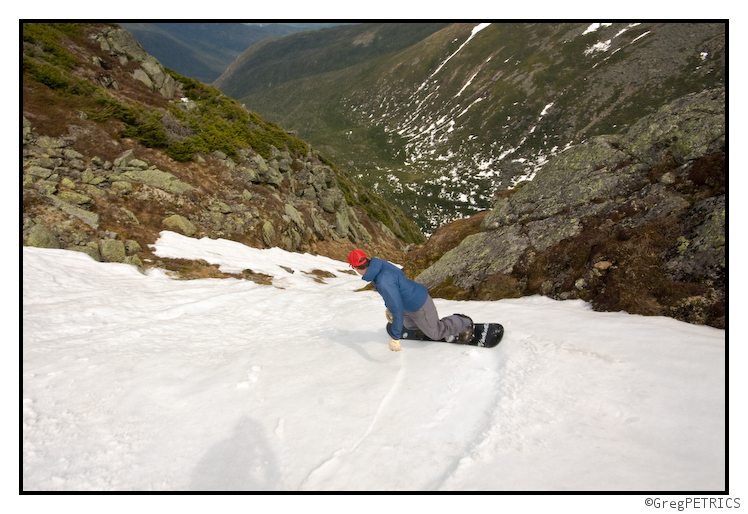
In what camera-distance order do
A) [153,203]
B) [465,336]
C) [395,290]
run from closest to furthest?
1. [395,290]
2. [465,336]
3. [153,203]

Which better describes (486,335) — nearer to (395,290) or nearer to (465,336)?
(465,336)

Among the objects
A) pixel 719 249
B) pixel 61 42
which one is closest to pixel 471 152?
pixel 61 42

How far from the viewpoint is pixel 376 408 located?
5.36 metres

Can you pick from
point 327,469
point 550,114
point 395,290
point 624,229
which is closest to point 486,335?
point 395,290

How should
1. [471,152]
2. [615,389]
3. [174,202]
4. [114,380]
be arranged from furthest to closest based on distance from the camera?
[471,152] → [174,202] → [114,380] → [615,389]

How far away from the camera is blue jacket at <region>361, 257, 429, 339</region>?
6.69m

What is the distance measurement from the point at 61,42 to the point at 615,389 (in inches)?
1802

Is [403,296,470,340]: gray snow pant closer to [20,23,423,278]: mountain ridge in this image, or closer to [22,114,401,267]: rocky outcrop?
[20,23,423,278]: mountain ridge

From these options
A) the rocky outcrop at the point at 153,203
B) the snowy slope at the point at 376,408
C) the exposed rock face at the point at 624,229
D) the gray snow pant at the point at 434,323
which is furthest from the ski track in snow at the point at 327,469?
the rocky outcrop at the point at 153,203

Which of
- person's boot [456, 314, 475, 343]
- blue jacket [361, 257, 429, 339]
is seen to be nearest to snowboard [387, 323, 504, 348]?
person's boot [456, 314, 475, 343]

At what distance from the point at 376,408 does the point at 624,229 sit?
9.01m

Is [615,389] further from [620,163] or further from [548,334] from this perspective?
[620,163]

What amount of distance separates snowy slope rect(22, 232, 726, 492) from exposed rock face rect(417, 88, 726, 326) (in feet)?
3.04

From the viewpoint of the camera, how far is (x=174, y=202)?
73.7 feet
